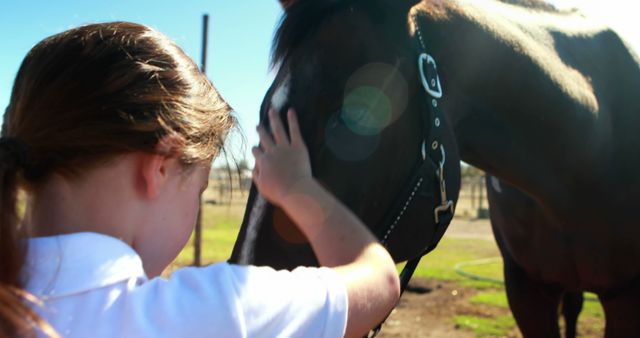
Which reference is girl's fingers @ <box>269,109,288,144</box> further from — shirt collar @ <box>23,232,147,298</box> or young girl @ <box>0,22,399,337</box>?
shirt collar @ <box>23,232,147,298</box>

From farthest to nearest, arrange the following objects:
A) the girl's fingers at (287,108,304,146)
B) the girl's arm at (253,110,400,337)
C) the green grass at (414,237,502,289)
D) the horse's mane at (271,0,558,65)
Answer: the green grass at (414,237,502,289) < the horse's mane at (271,0,558,65) < the girl's fingers at (287,108,304,146) < the girl's arm at (253,110,400,337)

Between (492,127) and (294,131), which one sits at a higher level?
(294,131)

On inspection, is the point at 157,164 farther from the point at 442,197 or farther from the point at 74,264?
the point at 442,197

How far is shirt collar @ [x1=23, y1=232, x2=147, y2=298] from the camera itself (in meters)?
0.78

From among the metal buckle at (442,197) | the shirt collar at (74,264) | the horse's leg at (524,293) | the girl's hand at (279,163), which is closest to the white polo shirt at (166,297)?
the shirt collar at (74,264)

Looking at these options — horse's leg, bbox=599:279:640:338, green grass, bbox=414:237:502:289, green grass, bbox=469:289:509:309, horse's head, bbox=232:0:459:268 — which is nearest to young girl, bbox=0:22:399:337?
horse's head, bbox=232:0:459:268

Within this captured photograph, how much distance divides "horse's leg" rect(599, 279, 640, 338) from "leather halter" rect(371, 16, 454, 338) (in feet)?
5.12

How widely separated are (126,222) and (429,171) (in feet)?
3.45

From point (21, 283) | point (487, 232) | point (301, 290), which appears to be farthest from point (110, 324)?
point (487, 232)

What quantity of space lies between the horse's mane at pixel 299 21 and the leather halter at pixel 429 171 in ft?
1.07

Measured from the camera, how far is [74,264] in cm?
80

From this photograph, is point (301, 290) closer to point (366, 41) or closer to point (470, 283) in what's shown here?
point (366, 41)

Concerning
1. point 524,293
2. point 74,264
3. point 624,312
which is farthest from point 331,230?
point 524,293

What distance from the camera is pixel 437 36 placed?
1873mm
